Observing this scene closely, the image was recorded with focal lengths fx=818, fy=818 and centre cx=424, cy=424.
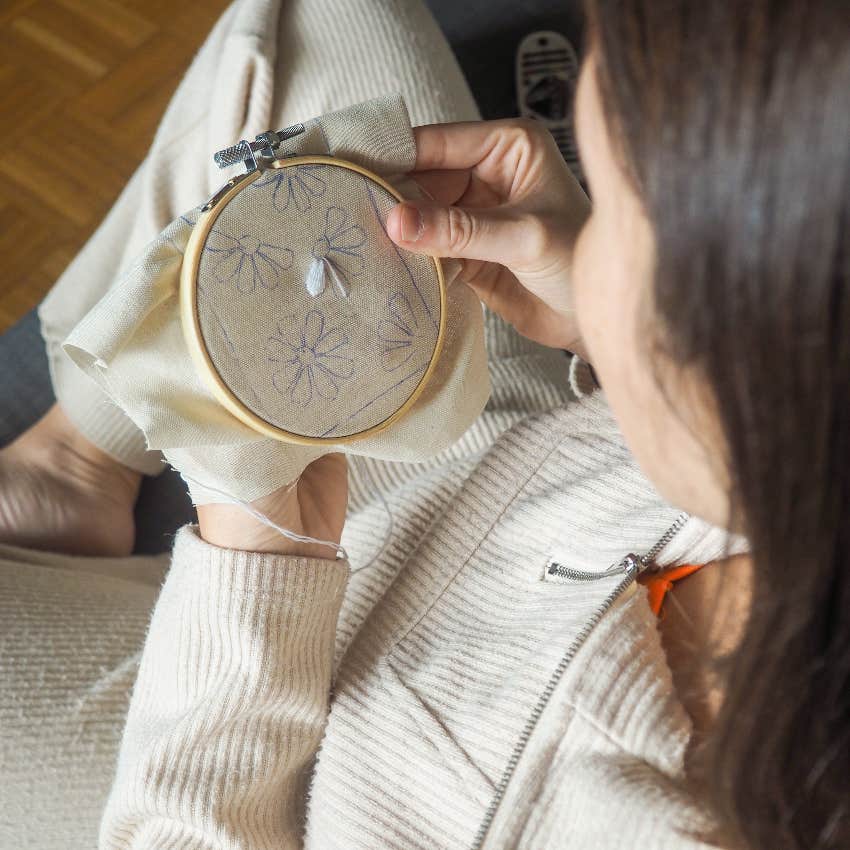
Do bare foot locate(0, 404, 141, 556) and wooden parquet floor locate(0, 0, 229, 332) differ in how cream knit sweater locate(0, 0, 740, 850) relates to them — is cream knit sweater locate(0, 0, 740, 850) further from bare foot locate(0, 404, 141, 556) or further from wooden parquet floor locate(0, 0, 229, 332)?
wooden parquet floor locate(0, 0, 229, 332)

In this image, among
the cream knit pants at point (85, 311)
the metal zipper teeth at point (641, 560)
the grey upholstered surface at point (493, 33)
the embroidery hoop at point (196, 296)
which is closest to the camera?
the embroidery hoop at point (196, 296)

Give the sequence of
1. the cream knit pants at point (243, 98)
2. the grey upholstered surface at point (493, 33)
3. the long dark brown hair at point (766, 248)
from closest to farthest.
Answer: the long dark brown hair at point (766, 248) → the cream knit pants at point (243, 98) → the grey upholstered surface at point (493, 33)

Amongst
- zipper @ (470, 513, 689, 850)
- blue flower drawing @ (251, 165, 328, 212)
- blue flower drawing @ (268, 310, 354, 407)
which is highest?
blue flower drawing @ (251, 165, 328, 212)

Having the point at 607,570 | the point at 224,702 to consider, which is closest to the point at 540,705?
the point at 607,570

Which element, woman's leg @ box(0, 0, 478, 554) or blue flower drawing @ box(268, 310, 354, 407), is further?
woman's leg @ box(0, 0, 478, 554)

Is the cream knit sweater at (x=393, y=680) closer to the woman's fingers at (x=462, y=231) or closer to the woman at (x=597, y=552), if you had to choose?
the woman at (x=597, y=552)

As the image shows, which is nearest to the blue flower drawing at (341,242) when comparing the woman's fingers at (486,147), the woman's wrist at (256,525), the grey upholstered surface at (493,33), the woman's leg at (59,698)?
the woman's fingers at (486,147)

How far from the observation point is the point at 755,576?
1.39 feet

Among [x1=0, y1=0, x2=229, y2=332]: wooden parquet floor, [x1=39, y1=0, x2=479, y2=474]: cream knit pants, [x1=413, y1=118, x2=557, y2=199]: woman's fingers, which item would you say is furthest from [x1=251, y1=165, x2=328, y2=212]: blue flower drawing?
[x1=0, y1=0, x2=229, y2=332]: wooden parquet floor

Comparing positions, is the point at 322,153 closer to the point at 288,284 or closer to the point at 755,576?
the point at 288,284

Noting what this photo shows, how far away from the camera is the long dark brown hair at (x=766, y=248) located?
0.31 m

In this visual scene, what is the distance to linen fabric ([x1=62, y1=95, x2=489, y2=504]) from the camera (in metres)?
0.52

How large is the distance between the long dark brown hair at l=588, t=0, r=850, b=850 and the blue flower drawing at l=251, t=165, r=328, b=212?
241mm

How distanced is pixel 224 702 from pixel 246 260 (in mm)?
344
